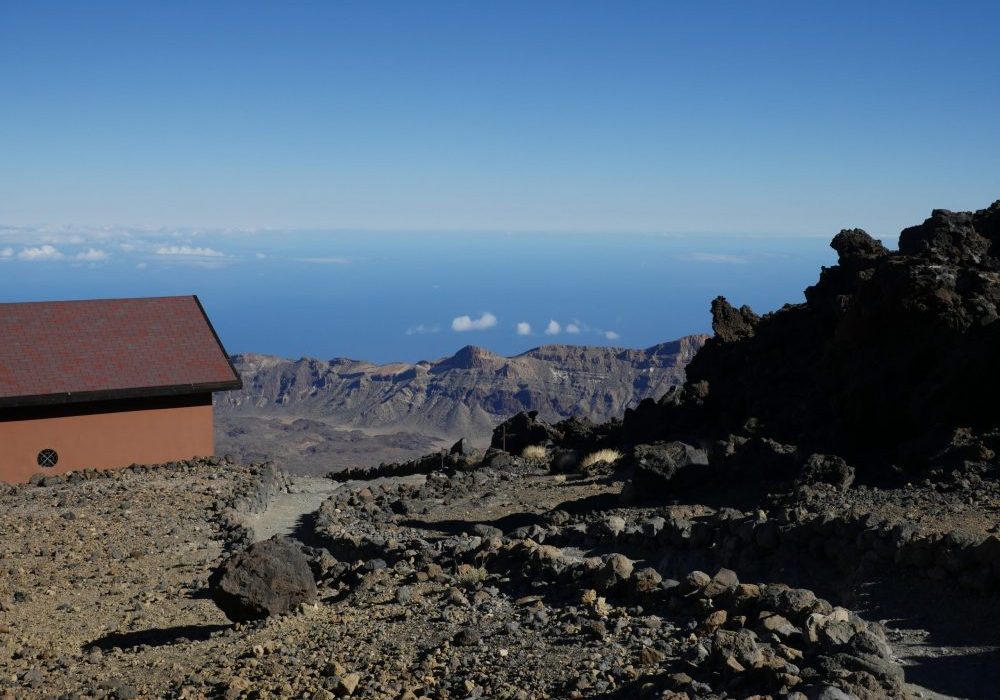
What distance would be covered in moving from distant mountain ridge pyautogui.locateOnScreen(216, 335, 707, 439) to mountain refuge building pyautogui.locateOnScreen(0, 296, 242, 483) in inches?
2379

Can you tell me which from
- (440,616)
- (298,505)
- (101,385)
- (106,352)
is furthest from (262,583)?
(106,352)

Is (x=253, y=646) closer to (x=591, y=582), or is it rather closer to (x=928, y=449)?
(x=591, y=582)

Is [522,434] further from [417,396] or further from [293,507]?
[417,396]

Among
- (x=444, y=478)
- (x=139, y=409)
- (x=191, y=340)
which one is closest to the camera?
(x=444, y=478)

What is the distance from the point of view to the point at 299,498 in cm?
2061

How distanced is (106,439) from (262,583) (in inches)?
536

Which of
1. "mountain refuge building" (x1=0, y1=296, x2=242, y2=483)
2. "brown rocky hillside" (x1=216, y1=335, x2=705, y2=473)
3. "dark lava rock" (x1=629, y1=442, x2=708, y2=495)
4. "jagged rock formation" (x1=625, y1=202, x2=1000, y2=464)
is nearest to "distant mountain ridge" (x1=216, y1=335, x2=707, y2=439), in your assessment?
"brown rocky hillside" (x1=216, y1=335, x2=705, y2=473)

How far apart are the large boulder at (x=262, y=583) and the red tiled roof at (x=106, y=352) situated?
12.9 m

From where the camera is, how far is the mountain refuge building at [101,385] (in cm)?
2139

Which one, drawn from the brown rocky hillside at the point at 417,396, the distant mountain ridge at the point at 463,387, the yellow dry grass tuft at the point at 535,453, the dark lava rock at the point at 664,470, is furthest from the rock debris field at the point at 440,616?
the distant mountain ridge at the point at 463,387

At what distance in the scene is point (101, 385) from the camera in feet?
71.7

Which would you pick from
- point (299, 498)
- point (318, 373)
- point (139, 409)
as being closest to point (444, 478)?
point (299, 498)

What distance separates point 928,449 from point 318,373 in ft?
316

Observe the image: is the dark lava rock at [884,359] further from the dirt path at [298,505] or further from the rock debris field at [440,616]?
the dirt path at [298,505]
